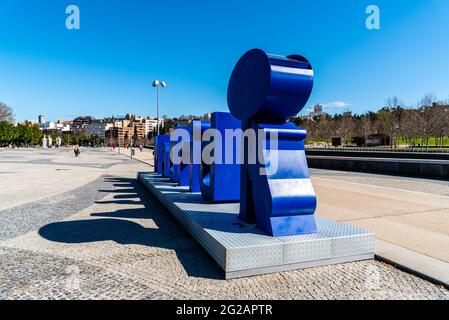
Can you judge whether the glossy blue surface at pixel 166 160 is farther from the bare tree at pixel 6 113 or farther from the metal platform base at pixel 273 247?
the bare tree at pixel 6 113

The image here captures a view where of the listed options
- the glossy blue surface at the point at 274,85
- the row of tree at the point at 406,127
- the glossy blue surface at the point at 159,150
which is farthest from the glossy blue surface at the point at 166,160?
the row of tree at the point at 406,127

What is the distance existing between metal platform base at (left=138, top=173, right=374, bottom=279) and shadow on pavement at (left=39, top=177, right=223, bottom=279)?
19 centimetres

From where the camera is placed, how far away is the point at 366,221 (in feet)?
23.1

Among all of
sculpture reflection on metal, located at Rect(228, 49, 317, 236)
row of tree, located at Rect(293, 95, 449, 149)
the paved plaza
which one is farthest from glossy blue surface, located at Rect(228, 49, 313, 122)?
row of tree, located at Rect(293, 95, 449, 149)

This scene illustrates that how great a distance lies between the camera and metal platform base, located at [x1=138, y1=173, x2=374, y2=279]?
14.2 feet

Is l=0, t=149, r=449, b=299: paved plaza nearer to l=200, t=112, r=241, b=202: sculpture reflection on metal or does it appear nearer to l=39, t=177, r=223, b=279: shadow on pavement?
l=39, t=177, r=223, b=279: shadow on pavement

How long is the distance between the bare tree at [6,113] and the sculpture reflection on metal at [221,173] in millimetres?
113415

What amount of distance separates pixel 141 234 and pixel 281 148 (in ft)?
10.8

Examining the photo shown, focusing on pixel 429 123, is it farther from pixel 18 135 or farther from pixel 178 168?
pixel 18 135
